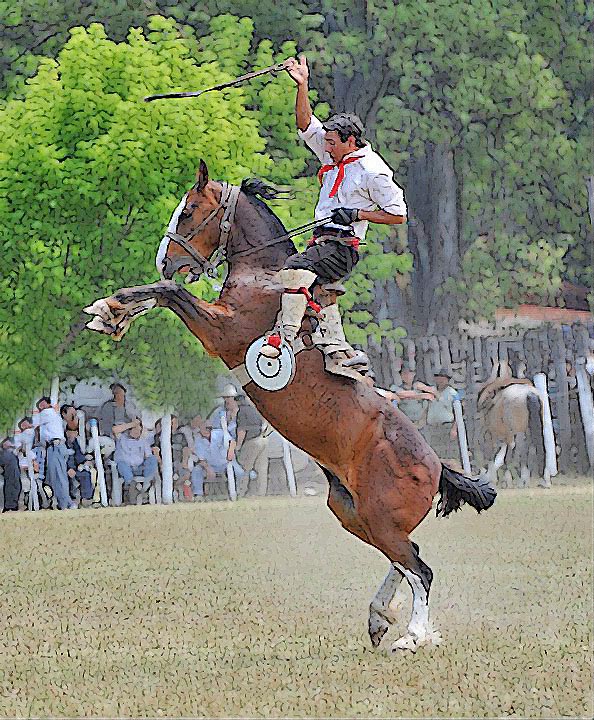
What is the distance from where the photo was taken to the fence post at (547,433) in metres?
19.2

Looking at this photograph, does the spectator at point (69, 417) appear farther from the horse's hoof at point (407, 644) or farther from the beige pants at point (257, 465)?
the horse's hoof at point (407, 644)

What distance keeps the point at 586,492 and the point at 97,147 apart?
664 centimetres

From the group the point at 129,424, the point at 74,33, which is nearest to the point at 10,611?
the point at 74,33

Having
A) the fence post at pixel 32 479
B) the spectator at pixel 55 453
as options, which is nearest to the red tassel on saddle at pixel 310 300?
the spectator at pixel 55 453

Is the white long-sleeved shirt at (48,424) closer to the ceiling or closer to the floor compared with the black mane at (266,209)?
closer to the floor

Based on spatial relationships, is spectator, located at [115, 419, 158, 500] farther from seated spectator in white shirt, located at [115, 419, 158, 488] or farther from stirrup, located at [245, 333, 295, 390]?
stirrup, located at [245, 333, 295, 390]

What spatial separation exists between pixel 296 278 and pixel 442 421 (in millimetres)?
12129

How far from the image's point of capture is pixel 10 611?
9.22 meters

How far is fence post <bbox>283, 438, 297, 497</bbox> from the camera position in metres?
17.7

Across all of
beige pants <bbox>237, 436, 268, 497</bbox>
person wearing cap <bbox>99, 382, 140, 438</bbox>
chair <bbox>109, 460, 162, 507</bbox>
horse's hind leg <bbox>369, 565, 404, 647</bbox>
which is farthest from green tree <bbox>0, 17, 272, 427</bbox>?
horse's hind leg <bbox>369, 565, 404, 647</bbox>

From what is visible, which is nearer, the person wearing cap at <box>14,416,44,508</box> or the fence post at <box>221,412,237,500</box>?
the person wearing cap at <box>14,416,44,508</box>

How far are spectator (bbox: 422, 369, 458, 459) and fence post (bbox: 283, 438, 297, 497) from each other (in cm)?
187

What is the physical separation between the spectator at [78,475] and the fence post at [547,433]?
595 centimetres

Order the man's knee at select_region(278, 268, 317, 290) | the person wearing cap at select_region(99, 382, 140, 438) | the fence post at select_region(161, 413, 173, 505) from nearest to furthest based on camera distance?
the man's knee at select_region(278, 268, 317, 290)
the fence post at select_region(161, 413, 173, 505)
the person wearing cap at select_region(99, 382, 140, 438)
